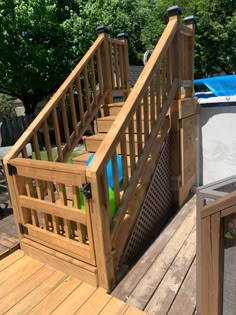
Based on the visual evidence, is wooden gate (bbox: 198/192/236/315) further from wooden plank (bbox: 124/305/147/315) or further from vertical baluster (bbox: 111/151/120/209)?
vertical baluster (bbox: 111/151/120/209)

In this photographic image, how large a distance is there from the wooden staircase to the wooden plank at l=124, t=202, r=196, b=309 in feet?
0.74

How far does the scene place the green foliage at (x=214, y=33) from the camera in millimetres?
11516

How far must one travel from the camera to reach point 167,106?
2.98 metres

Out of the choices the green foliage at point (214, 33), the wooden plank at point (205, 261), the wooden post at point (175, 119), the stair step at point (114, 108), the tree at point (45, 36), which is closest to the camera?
the wooden plank at point (205, 261)

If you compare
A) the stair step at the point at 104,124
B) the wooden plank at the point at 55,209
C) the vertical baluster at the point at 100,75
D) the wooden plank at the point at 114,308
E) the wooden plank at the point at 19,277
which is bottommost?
the wooden plank at the point at 114,308

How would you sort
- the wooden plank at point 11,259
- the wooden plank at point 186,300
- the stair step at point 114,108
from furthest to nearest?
the stair step at point 114,108 → the wooden plank at point 11,259 → the wooden plank at point 186,300

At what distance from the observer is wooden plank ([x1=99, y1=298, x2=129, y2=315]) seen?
183 cm

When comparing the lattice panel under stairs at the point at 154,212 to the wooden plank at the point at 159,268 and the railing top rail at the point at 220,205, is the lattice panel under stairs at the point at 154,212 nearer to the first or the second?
the wooden plank at the point at 159,268

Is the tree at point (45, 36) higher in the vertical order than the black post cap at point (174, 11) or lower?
higher

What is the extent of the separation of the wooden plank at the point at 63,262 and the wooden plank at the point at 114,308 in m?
0.21

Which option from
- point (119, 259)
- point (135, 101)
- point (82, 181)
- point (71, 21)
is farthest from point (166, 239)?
point (71, 21)

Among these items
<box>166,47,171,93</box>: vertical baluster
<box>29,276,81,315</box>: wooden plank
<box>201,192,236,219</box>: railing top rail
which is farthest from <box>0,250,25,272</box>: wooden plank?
<box>166,47,171,93</box>: vertical baluster

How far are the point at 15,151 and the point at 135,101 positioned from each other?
120 centimetres

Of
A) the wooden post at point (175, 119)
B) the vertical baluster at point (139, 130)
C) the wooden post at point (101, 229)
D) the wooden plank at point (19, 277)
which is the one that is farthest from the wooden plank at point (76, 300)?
the wooden post at point (175, 119)
